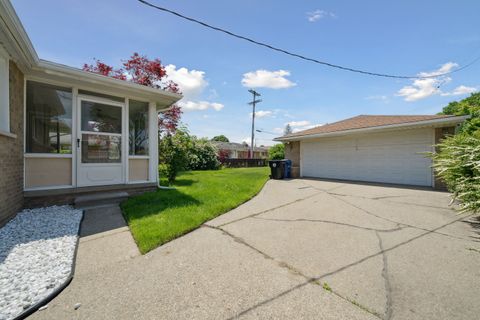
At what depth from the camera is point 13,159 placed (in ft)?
13.1

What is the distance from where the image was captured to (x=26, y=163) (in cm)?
462

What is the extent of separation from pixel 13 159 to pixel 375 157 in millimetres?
11806

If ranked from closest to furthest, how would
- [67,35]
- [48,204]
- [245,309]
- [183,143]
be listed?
1. [245,309]
2. [48,204]
3. [67,35]
4. [183,143]

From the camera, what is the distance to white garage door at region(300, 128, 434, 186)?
852 cm

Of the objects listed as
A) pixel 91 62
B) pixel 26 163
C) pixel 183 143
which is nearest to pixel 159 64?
pixel 91 62

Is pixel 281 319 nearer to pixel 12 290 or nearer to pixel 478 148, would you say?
pixel 12 290

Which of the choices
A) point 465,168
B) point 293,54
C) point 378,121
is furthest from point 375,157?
point 293,54

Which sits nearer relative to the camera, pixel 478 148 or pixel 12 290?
pixel 12 290

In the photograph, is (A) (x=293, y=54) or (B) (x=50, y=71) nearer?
(B) (x=50, y=71)

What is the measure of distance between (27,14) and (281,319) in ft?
22.4

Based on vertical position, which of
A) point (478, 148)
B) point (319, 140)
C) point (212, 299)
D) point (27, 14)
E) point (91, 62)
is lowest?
point (212, 299)

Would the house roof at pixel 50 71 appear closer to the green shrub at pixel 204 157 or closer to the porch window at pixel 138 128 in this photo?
the porch window at pixel 138 128

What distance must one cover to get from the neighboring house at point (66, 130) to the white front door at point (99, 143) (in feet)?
0.06

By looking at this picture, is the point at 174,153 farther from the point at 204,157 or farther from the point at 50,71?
the point at 204,157
